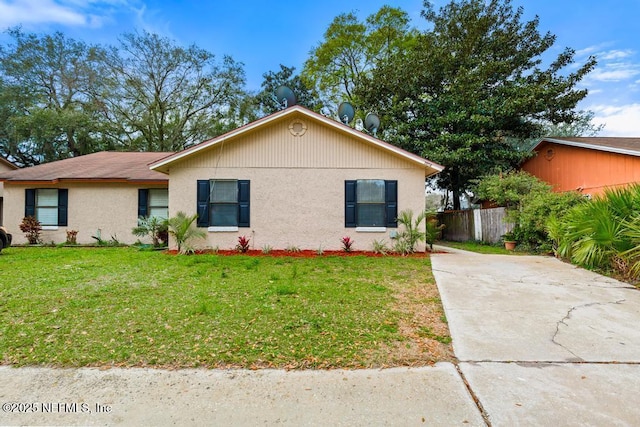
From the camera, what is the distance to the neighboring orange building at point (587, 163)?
11.4 metres

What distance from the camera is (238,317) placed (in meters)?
3.97

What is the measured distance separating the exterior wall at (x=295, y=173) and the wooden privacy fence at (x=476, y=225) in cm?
516

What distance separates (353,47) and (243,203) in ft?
63.6

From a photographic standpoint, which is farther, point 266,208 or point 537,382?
point 266,208

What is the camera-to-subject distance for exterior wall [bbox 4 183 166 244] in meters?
11.7

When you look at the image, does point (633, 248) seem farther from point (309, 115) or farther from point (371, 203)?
point (309, 115)

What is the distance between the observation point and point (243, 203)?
995 centimetres

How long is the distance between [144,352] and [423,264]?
20.7ft

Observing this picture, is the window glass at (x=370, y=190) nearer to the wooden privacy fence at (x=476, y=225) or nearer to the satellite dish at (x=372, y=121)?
Answer: the satellite dish at (x=372, y=121)

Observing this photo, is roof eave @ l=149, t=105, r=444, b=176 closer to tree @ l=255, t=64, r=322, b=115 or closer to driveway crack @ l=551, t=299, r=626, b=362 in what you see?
driveway crack @ l=551, t=299, r=626, b=362

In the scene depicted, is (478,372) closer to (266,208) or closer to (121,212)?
(266,208)

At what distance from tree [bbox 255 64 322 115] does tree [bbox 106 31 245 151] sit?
10.4 feet

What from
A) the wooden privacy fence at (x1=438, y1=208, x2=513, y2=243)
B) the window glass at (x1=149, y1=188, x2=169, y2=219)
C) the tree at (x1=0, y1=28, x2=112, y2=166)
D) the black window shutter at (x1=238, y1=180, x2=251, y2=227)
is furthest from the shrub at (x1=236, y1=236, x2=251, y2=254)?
the tree at (x1=0, y1=28, x2=112, y2=166)

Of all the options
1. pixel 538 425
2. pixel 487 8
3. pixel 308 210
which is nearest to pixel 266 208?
pixel 308 210
